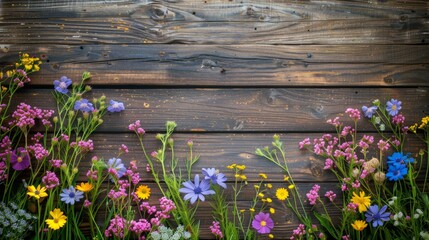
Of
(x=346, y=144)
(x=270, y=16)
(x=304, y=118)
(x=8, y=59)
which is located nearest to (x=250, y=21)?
(x=270, y=16)

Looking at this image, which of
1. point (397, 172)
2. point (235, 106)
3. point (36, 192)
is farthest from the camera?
point (235, 106)

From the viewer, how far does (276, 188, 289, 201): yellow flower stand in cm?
219

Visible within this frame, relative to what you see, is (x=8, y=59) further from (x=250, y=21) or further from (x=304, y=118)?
(x=304, y=118)

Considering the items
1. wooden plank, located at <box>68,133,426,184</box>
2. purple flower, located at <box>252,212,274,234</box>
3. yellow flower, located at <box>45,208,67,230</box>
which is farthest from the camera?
wooden plank, located at <box>68,133,426,184</box>

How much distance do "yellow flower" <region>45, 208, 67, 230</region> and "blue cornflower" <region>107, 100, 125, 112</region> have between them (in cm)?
48

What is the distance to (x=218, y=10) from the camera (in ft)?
7.72

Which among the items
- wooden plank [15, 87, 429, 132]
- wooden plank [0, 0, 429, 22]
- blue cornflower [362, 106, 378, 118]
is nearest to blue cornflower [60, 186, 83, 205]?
wooden plank [15, 87, 429, 132]

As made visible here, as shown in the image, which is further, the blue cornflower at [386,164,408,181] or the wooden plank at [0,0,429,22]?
the wooden plank at [0,0,429,22]

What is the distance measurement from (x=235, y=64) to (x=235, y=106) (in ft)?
0.63

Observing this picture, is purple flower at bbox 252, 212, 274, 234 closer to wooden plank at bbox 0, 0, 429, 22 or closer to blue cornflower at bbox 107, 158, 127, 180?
blue cornflower at bbox 107, 158, 127, 180

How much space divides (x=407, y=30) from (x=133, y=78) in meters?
1.28

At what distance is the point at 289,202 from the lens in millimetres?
2211

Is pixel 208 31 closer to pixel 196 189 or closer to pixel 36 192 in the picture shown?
pixel 196 189

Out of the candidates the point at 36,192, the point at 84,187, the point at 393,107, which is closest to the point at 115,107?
the point at 84,187
